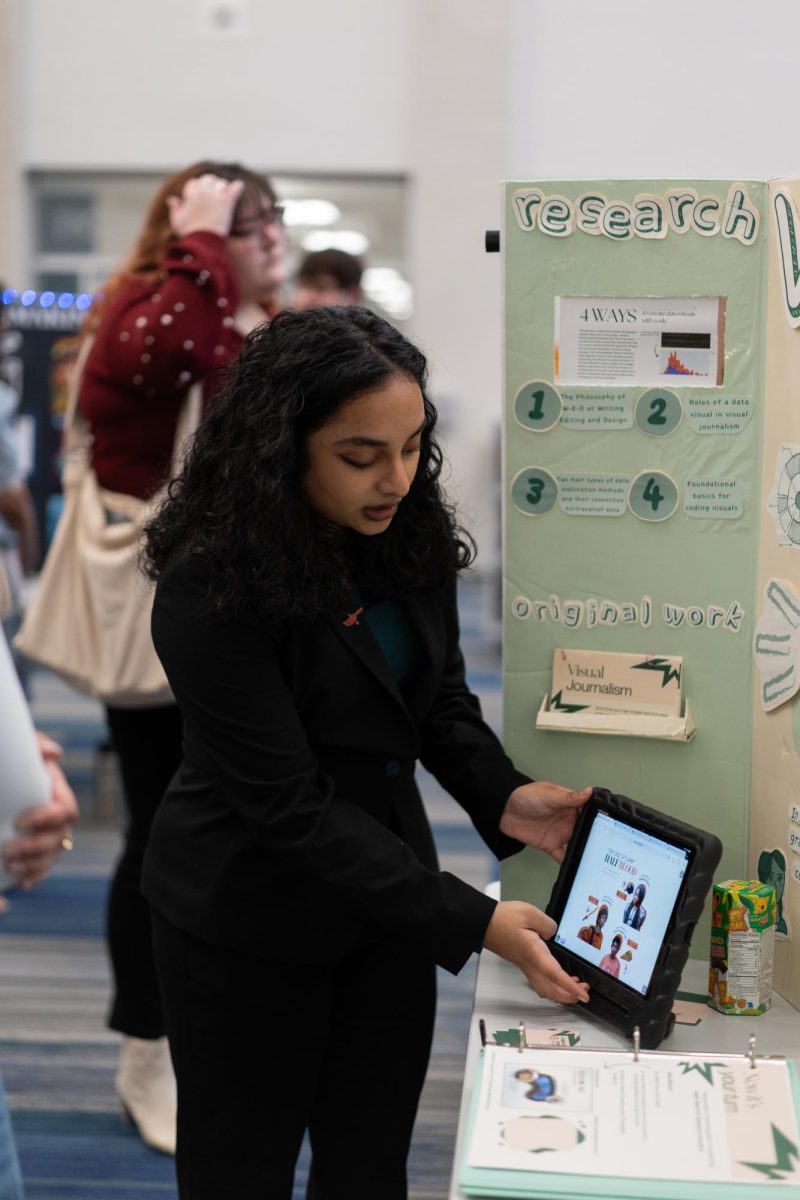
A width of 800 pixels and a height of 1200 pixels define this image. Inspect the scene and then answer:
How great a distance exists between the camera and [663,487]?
150cm

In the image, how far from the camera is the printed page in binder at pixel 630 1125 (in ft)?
3.45

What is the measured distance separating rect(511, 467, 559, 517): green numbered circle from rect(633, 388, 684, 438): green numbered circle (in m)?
0.12

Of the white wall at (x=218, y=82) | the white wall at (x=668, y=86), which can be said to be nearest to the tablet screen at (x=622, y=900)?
the white wall at (x=668, y=86)

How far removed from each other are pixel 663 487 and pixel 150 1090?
62.9 inches

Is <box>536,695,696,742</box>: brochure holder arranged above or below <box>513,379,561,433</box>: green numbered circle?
below

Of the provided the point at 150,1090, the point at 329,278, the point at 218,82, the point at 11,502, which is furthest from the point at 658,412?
the point at 218,82

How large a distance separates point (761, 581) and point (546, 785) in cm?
33

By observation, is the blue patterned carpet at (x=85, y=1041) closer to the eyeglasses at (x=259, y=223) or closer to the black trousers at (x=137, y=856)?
the black trousers at (x=137, y=856)

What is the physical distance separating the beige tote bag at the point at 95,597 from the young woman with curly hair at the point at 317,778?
2.51 ft

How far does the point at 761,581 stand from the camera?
146 cm

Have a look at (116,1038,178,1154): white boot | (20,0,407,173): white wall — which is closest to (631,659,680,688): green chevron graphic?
(116,1038,178,1154): white boot

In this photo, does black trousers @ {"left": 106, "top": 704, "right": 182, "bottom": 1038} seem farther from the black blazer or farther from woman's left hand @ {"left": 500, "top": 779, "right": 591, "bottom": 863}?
woman's left hand @ {"left": 500, "top": 779, "right": 591, "bottom": 863}

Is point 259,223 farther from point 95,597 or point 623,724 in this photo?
point 623,724

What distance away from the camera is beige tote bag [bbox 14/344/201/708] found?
2275 millimetres
